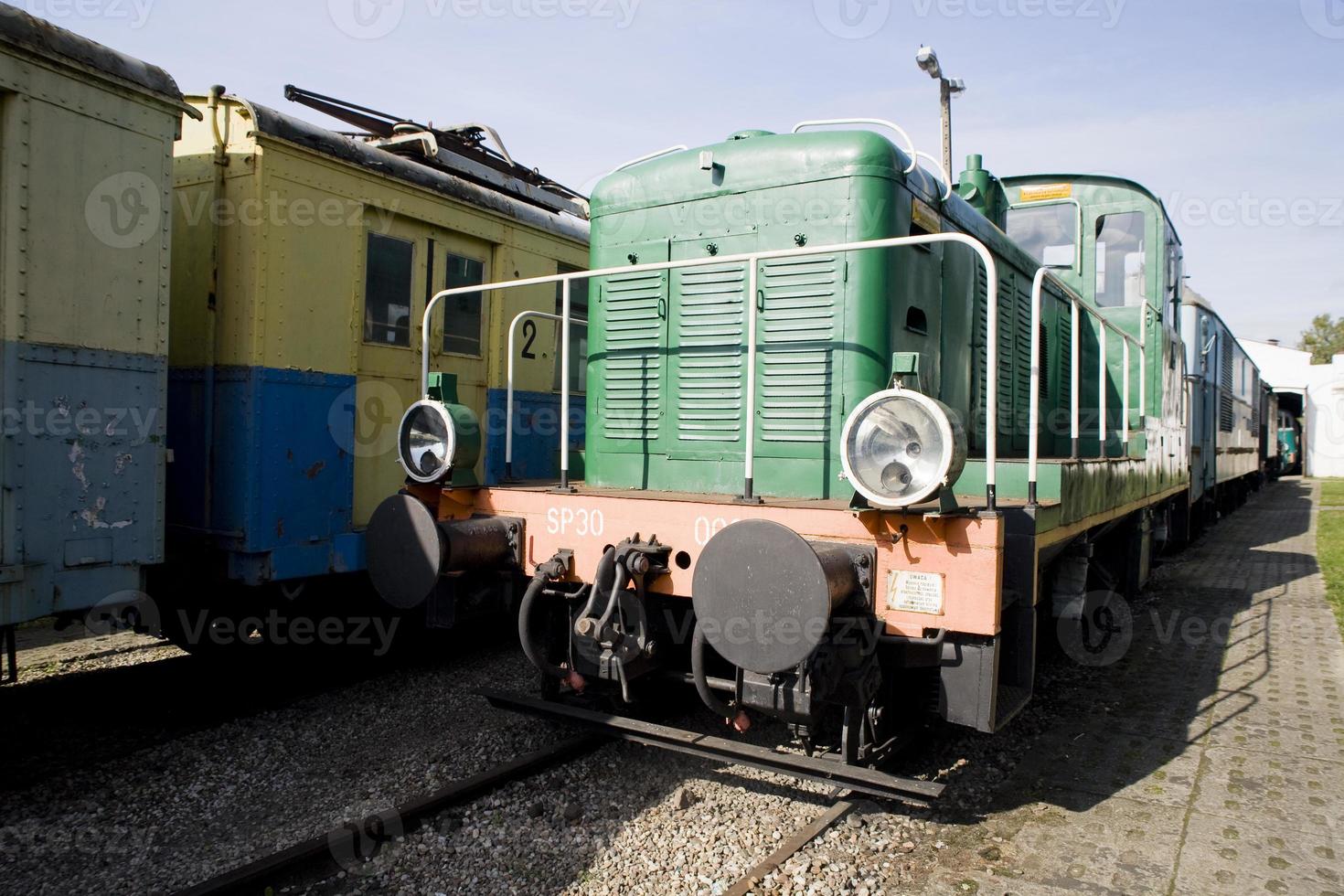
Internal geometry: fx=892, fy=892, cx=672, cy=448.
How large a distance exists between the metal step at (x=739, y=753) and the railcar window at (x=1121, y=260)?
5.66 meters

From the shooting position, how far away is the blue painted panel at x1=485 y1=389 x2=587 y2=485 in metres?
6.36

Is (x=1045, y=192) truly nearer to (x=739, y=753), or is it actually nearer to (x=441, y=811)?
(x=739, y=753)

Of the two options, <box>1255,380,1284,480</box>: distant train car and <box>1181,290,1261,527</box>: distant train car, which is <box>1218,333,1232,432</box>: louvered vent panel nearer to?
<box>1181,290,1261,527</box>: distant train car

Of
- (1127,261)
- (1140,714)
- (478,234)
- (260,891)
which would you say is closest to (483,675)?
(260,891)

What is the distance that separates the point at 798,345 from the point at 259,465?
3.03 metres

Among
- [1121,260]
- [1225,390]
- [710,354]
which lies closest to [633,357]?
[710,354]

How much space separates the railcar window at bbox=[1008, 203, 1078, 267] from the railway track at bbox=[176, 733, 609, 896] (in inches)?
230

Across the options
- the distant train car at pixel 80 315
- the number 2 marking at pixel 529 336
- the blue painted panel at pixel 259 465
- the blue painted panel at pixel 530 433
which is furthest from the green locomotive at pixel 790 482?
the number 2 marking at pixel 529 336

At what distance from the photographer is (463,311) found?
6.21 meters

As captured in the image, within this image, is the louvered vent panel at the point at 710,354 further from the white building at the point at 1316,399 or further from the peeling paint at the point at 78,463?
the white building at the point at 1316,399

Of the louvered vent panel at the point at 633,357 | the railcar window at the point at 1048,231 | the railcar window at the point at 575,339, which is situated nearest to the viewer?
the louvered vent panel at the point at 633,357

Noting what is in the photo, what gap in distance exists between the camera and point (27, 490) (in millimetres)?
3803

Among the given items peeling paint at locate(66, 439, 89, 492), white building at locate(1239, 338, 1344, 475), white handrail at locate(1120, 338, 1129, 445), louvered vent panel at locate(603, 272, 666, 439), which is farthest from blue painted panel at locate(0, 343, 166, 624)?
white building at locate(1239, 338, 1344, 475)

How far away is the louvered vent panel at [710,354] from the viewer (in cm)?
406
